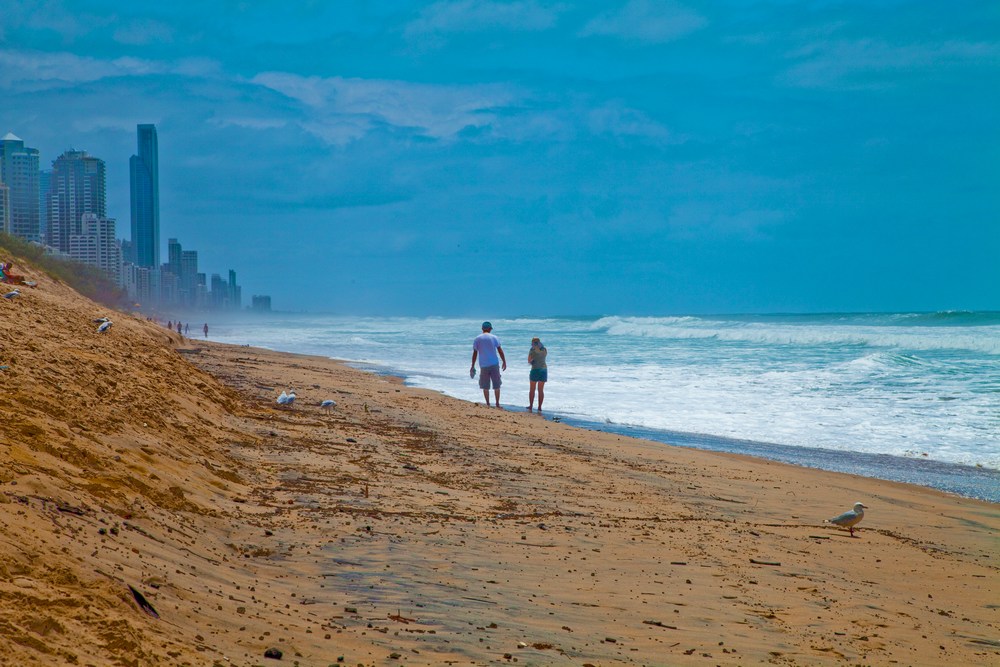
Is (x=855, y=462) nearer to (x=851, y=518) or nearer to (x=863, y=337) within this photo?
(x=851, y=518)

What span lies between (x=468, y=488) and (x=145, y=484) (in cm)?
302

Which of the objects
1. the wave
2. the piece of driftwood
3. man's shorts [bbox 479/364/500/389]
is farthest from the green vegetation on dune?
the wave

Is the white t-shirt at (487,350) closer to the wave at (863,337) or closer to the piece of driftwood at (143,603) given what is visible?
the piece of driftwood at (143,603)

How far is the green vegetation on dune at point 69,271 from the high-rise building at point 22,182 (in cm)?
2410

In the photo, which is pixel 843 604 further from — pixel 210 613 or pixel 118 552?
pixel 118 552

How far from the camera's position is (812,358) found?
25219 mm

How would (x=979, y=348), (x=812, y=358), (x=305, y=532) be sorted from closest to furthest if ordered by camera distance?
(x=305, y=532) → (x=812, y=358) → (x=979, y=348)

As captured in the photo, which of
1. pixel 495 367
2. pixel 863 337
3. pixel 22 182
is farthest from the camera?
pixel 22 182

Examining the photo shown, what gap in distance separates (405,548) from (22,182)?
277 feet

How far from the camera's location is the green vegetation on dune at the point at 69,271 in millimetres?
29397

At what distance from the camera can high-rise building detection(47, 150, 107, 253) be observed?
8206 centimetres

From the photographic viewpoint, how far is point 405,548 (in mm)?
5000

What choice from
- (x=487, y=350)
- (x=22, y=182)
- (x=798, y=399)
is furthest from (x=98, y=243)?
(x=798, y=399)

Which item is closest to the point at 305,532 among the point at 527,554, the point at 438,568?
the point at 438,568
